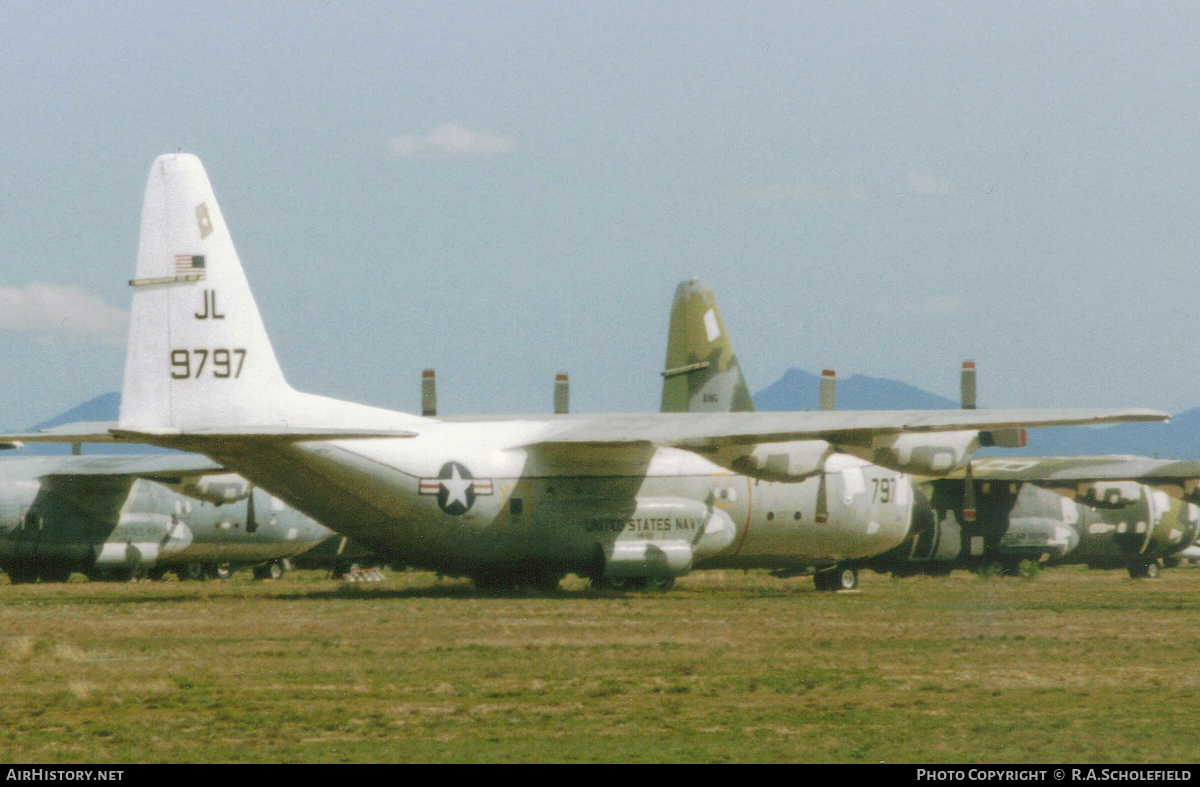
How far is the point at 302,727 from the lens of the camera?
42.2 ft

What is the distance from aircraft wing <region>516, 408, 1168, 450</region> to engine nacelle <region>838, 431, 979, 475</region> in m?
0.72

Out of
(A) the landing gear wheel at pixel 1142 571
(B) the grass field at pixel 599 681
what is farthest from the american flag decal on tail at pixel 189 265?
(A) the landing gear wheel at pixel 1142 571

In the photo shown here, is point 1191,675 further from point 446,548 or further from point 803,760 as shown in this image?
point 446,548

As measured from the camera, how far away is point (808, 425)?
2697 cm

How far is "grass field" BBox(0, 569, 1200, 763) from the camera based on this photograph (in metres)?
12.0

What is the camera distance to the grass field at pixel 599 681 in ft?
39.4

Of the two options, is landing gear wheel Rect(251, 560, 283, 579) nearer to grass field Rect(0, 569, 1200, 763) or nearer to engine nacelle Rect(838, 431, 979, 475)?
grass field Rect(0, 569, 1200, 763)

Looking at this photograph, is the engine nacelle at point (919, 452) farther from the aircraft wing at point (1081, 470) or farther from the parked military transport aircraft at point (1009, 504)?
the aircraft wing at point (1081, 470)

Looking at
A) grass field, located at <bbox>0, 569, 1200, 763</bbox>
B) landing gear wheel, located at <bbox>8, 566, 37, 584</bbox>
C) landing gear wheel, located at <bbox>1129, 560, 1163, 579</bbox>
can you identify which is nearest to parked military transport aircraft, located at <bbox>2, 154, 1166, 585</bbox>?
grass field, located at <bbox>0, 569, 1200, 763</bbox>

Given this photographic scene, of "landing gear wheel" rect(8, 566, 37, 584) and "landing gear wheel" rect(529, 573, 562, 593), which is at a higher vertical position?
"landing gear wheel" rect(529, 573, 562, 593)

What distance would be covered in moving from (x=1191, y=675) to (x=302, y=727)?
32.0ft

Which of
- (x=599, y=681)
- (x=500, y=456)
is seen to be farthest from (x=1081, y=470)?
(x=599, y=681)

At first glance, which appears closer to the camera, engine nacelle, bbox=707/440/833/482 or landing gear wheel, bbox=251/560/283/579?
engine nacelle, bbox=707/440/833/482
